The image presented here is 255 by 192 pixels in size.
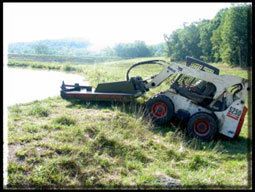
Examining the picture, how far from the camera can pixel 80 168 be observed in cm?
724

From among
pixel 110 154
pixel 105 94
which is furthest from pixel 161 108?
pixel 110 154

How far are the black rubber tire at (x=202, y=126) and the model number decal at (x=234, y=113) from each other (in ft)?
1.37

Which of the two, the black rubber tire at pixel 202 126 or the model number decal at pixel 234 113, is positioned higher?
the model number decal at pixel 234 113

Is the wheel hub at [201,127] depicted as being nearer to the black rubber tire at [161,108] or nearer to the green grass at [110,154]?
the green grass at [110,154]

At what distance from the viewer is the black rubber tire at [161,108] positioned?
1140 cm

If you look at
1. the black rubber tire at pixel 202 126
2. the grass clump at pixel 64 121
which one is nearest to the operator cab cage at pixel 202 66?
the black rubber tire at pixel 202 126

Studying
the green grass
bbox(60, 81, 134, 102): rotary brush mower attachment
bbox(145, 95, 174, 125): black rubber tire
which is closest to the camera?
the green grass

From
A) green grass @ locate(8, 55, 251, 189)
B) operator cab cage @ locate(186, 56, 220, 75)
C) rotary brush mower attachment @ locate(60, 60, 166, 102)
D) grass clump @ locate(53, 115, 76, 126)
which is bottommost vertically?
green grass @ locate(8, 55, 251, 189)

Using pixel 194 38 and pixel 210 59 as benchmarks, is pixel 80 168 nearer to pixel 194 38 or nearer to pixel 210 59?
pixel 210 59

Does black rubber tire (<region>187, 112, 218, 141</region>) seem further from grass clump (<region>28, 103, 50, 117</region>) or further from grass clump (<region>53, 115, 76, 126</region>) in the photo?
grass clump (<region>28, 103, 50, 117</region>)

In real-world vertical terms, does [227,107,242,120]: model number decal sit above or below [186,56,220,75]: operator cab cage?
below

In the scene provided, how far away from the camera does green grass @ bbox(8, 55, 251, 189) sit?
7051mm

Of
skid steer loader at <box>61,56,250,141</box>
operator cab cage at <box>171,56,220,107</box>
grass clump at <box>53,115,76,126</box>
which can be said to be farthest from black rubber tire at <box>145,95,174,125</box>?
grass clump at <box>53,115,76,126</box>

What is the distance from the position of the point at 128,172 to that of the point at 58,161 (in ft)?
4.18
